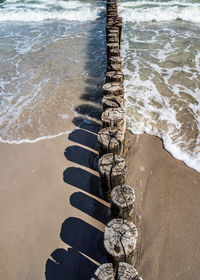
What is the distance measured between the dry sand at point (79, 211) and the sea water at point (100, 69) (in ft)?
1.55

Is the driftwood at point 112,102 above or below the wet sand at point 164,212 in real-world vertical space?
above

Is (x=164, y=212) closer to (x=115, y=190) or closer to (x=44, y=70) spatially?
(x=115, y=190)

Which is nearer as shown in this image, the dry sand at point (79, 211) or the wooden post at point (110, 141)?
the dry sand at point (79, 211)

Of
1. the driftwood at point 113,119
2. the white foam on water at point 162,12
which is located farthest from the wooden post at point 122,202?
the white foam on water at point 162,12

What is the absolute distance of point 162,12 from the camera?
37.7ft

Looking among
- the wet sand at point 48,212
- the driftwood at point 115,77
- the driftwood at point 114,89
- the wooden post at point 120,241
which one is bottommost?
the wet sand at point 48,212

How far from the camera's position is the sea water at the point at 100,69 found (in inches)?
169

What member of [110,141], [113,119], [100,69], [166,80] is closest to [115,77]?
[113,119]

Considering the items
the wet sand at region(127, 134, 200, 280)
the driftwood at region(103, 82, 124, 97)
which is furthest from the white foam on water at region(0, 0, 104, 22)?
the wet sand at region(127, 134, 200, 280)

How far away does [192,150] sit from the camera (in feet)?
12.1

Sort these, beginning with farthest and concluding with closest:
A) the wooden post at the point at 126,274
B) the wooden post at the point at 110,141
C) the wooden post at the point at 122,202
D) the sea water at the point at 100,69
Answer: the sea water at the point at 100,69 < the wooden post at the point at 110,141 < the wooden post at the point at 122,202 < the wooden post at the point at 126,274

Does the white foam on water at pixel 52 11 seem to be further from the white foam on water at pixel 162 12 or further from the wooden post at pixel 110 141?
the wooden post at pixel 110 141

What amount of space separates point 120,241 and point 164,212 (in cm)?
130

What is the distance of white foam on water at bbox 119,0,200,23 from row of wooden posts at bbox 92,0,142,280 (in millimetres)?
9380
